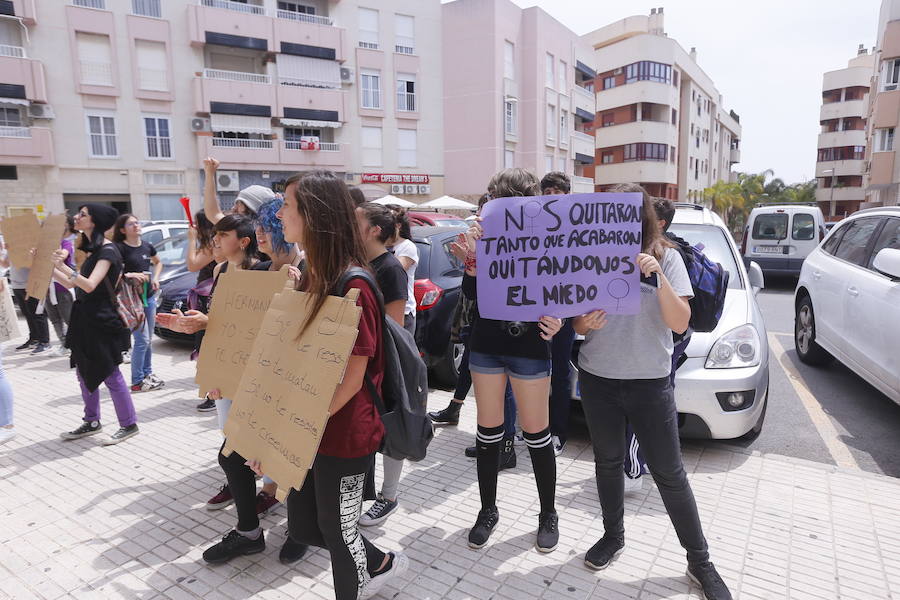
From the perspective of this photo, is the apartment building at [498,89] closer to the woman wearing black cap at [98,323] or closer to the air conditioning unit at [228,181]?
the air conditioning unit at [228,181]

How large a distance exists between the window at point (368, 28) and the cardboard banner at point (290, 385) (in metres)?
32.6

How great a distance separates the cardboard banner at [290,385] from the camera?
2029 millimetres

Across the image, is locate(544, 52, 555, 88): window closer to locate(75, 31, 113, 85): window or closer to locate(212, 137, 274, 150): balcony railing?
locate(212, 137, 274, 150): balcony railing

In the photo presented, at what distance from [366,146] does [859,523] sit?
30977 mm

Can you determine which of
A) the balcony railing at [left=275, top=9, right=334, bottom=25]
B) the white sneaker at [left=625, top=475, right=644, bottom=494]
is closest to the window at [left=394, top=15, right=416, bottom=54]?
the balcony railing at [left=275, top=9, right=334, bottom=25]

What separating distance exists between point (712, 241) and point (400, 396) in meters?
4.14

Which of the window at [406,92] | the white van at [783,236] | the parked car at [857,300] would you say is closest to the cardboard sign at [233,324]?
the parked car at [857,300]

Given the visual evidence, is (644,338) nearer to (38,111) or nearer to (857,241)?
(857,241)

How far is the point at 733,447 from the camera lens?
4.29 metres

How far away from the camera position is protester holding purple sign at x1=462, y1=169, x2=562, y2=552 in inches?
111

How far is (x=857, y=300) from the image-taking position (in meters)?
5.14

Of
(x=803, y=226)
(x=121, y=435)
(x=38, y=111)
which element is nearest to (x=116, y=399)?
(x=121, y=435)

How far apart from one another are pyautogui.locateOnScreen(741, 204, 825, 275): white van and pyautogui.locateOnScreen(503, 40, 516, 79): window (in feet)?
76.5

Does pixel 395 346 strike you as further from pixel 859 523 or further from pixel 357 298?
pixel 859 523
